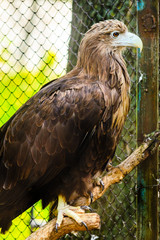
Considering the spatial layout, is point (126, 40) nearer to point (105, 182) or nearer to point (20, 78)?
point (105, 182)

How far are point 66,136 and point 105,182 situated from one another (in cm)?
51

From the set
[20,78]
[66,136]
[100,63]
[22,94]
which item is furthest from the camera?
[20,78]

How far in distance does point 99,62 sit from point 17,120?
72 cm

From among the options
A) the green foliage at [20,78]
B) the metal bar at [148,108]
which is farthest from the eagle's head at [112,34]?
the green foliage at [20,78]

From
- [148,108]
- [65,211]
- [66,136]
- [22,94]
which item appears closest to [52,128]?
[66,136]

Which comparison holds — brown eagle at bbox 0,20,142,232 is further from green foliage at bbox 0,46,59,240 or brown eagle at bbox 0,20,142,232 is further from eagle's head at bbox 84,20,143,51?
green foliage at bbox 0,46,59,240

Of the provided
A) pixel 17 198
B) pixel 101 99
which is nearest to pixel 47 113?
pixel 101 99

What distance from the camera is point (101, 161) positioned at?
9.53 feet

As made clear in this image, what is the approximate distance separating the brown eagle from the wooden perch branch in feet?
0.21

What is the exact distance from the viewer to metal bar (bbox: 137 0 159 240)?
297 cm

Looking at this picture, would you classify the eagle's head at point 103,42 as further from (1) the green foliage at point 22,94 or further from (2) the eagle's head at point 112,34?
(1) the green foliage at point 22,94

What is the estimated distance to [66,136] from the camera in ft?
8.93

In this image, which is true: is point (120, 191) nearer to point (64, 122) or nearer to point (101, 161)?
point (101, 161)

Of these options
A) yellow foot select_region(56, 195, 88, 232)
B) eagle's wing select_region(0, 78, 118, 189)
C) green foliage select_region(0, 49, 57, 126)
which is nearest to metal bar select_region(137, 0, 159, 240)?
eagle's wing select_region(0, 78, 118, 189)
